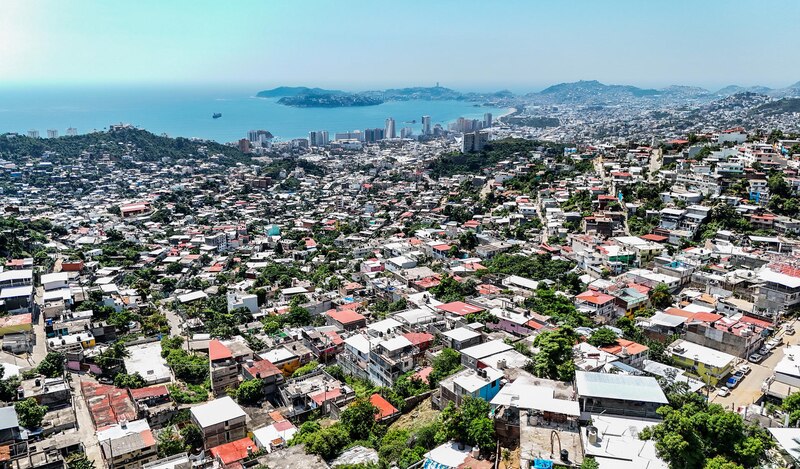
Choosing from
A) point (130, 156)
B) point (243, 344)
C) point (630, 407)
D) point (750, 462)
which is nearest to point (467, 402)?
point (630, 407)

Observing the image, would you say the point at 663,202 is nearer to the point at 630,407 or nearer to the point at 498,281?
the point at 498,281

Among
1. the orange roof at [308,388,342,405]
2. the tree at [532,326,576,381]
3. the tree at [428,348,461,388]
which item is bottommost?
the orange roof at [308,388,342,405]

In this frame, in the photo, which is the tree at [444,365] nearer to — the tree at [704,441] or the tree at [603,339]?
the tree at [603,339]

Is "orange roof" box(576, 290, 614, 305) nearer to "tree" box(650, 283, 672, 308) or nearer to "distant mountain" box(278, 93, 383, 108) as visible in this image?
"tree" box(650, 283, 672, 308)

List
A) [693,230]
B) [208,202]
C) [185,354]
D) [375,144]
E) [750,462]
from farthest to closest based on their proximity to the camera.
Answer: [375,144]
[208,202]
[693,230]
[185,354]
[750,462]

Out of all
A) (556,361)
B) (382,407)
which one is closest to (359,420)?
(382,407)

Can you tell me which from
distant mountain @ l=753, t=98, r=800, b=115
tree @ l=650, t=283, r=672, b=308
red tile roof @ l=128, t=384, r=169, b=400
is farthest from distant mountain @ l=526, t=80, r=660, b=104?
red tile roof @ l=128, t=384, r=169, b=400
